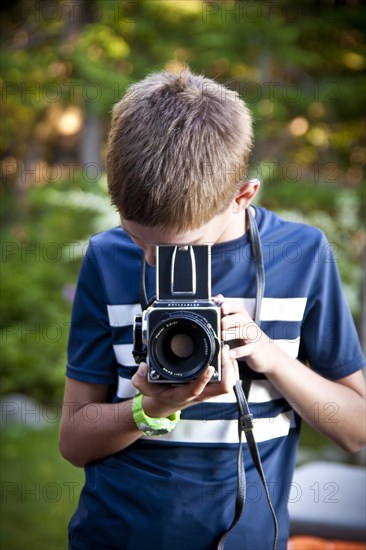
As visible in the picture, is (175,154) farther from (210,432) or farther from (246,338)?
(210,432)

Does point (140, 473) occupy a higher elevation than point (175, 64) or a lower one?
lower

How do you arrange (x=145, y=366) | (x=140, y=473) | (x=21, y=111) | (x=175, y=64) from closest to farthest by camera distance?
(x=145, y=366) < (x=140, y=473) < (x=175, y=64) < (x=21, y=111)

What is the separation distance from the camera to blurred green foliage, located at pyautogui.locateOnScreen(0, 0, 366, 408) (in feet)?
24.0

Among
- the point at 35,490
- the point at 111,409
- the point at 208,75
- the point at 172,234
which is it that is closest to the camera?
the point at 172,234

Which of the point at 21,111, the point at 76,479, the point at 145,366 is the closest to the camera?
the point at 145,366

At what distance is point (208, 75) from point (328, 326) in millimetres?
7321

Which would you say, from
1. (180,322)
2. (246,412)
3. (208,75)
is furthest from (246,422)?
(208,75)

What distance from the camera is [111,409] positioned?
5.51 ft

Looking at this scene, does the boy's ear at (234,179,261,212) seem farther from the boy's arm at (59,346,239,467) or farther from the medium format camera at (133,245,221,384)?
the boy's arm at (59,346,239,467)

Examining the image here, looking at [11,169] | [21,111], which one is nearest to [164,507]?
[21,111]

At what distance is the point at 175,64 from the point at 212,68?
0.44 meters

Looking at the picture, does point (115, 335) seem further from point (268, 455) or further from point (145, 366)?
point (268, 455)

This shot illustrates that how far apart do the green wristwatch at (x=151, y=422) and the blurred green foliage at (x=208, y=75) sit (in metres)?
4.83

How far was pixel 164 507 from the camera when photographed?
160 centimetres
